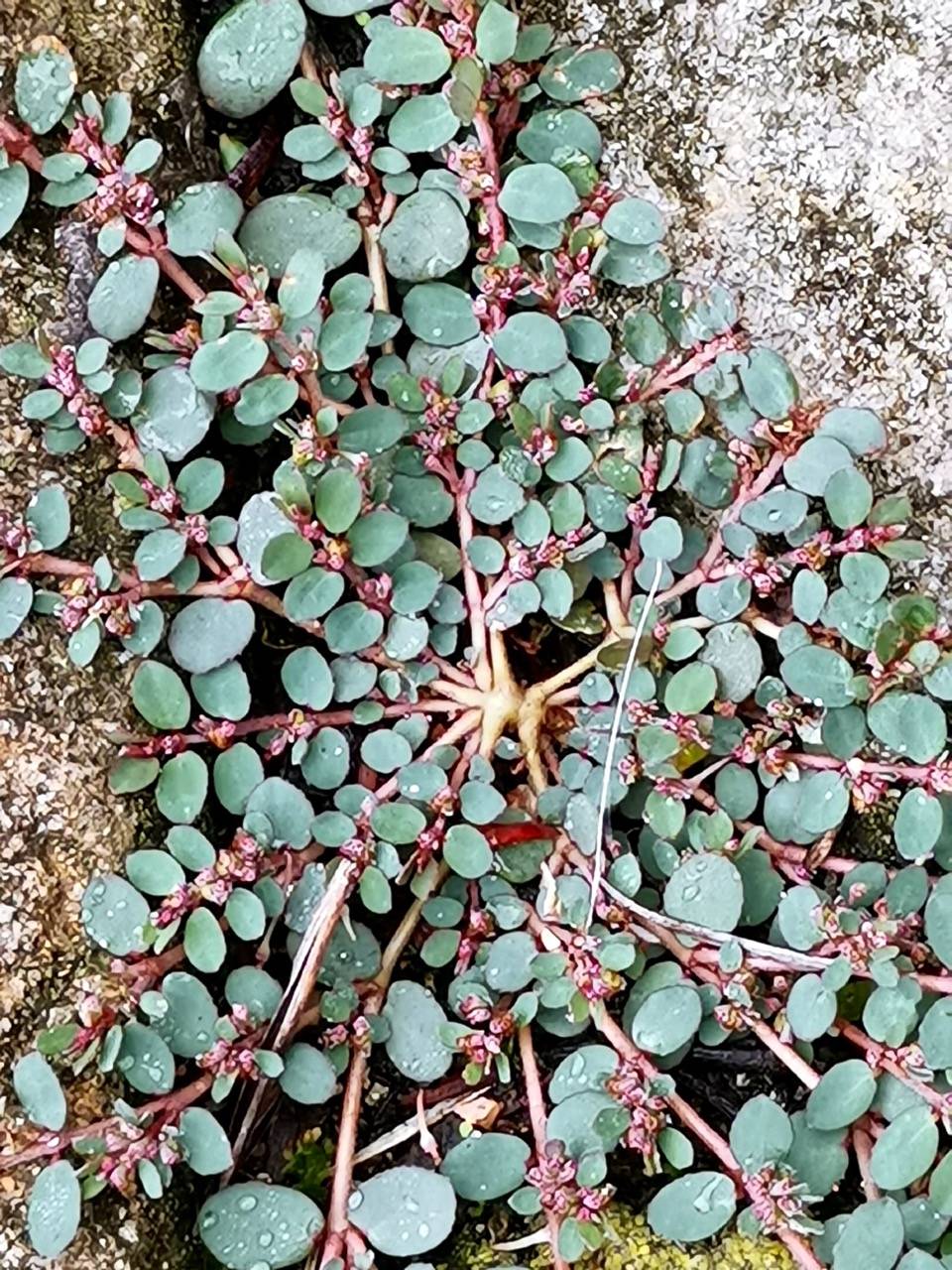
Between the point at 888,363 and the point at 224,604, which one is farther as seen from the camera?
the point at 888,363

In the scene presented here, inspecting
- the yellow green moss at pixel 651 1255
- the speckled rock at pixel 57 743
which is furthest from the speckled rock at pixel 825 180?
the yellow green moss at pixel 651 1255

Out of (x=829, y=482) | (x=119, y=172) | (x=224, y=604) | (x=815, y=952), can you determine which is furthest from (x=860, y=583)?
(x=119, y=172)

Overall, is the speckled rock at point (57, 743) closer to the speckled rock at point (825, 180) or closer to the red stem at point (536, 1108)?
the red stem at point (536, 1108)

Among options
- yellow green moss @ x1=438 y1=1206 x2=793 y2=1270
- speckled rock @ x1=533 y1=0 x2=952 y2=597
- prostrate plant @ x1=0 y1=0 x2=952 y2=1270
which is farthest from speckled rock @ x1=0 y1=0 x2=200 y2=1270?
speckled rock @ x1=533 y1=0 x2=952 y2=597

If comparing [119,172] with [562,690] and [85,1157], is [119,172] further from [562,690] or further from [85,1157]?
[85,1157]

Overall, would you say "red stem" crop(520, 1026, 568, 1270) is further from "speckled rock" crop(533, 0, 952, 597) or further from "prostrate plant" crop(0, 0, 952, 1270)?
"speckled rock" crop(533, 0, 952, 597)

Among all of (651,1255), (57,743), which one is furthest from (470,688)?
(651,1255)
